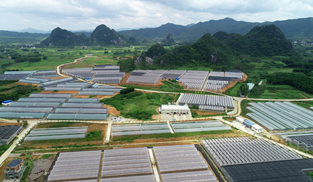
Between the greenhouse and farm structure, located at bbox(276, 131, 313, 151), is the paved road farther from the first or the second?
farm structure, located at bbox(276, 131, 313, 151)

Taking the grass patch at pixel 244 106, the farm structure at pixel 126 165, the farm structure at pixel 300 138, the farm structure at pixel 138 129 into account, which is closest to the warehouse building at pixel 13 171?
the farm structure at pixel 126 165

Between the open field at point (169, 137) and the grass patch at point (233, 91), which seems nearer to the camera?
the open field at point (169, 137)

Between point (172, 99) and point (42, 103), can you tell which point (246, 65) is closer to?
point (172, 99)

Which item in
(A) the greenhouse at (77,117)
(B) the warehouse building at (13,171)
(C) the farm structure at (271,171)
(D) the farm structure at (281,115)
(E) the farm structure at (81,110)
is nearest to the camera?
(B) the warehouse building at (13,171)

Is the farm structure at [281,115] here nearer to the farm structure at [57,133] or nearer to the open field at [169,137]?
the open field at [169,137]

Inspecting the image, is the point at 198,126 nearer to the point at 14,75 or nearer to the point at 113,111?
the point at 113,111

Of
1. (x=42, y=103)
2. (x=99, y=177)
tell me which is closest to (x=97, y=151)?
(x=99, y=177)

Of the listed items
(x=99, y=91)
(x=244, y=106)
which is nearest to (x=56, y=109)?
(x=99, y=91)
